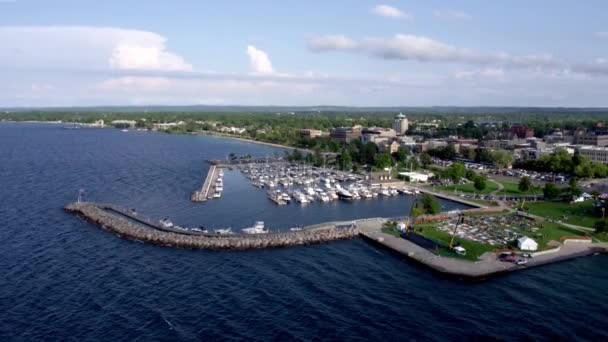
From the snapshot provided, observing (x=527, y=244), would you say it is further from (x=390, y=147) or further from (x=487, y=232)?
(x=390, y=147)

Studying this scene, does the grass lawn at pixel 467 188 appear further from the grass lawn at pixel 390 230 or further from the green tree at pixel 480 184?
the grass lawn at pixel 390 230

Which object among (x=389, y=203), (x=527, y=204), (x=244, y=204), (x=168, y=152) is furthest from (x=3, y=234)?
(x=168, y=152)

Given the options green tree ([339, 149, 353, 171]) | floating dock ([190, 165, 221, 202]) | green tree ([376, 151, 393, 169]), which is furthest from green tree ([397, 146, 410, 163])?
floating dock ([190, 165, 221, 202])

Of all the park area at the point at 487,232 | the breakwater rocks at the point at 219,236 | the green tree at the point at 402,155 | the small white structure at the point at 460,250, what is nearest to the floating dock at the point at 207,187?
the breakwater rocks at the point at 219,236

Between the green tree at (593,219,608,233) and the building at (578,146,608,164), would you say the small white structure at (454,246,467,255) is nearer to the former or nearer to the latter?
the green tree at (593,219,608,233)

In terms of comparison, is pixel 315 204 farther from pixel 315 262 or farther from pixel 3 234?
pixel 3 234

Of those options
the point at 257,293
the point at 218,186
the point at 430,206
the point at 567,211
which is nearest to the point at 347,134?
the point at 218,186
